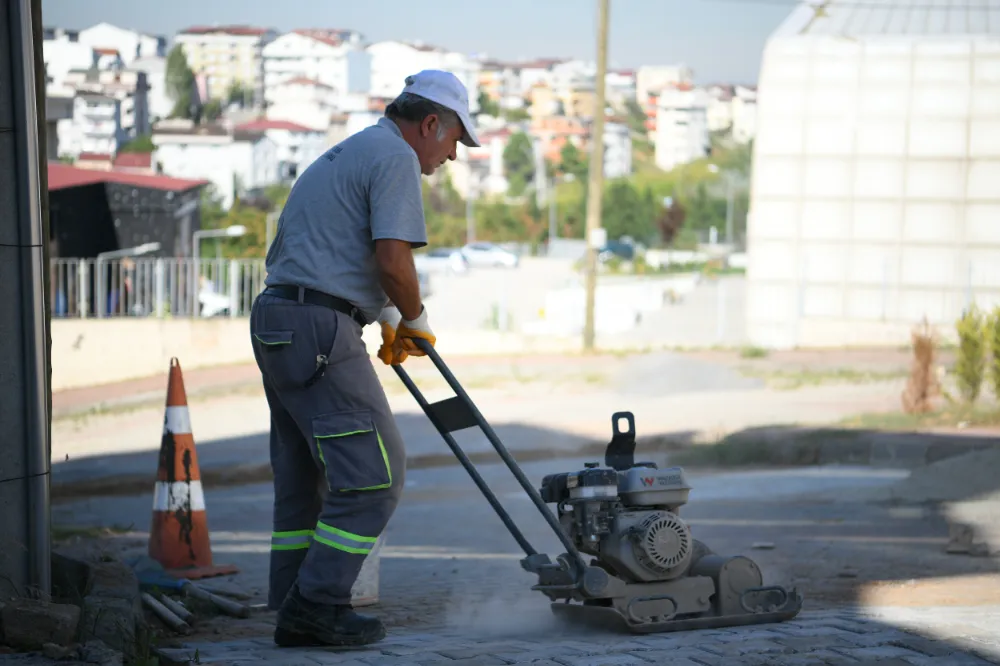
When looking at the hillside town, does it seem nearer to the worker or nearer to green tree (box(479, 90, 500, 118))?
green tree (box(479, 90, 500, 118))


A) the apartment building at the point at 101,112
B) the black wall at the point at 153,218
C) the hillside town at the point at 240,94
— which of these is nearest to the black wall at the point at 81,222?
the black wall at the point at 153,218

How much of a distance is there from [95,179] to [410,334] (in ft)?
79.8

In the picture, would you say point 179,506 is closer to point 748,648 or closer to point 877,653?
point 748,648

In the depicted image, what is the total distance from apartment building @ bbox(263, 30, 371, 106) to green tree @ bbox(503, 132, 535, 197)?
3073 cm

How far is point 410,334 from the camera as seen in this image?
15.2 ft

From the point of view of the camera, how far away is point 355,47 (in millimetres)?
51500

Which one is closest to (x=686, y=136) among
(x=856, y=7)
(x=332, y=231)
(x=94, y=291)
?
(x=856, y=7)

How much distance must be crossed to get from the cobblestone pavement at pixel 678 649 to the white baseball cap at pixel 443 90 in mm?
1652

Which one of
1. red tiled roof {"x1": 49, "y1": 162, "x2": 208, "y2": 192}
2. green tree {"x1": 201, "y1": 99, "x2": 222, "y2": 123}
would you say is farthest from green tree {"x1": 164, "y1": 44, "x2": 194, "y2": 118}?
red tiled roof {"x1": 49, "y1": 162, "x2": 208, "y2": 192}

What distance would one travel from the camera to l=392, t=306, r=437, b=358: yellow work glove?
15.2ft

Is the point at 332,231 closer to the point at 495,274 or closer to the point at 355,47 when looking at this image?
the point at 355,47

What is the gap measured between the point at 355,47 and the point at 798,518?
45.1 metres

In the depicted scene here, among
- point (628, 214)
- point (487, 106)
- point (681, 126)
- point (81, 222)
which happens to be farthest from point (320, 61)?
point (681, 126)

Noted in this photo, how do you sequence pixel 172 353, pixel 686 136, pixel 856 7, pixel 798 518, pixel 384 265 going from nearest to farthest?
1. pixel 384 265
2. pixel 798 518
3. pixel 172 353
4. pixel 856 7
5. pixel 686 136
